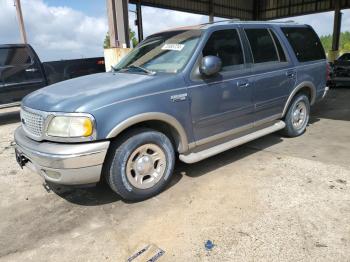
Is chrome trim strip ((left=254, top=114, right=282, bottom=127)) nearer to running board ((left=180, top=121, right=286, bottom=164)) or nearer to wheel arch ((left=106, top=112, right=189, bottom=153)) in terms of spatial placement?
running board ((left=180, top=121, right=286, bottom=164))

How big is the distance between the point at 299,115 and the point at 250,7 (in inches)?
859

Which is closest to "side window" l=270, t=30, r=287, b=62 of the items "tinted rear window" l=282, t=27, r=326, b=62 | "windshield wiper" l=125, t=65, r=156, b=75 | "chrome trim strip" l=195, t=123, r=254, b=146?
"tinted rear window" l=282, t=27, r=326, b=62

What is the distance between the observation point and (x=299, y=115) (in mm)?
5516

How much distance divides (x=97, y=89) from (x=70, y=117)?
502 mm

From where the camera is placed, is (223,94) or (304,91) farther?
(304,91)

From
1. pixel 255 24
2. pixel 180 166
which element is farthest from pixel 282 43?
pixel 180 166

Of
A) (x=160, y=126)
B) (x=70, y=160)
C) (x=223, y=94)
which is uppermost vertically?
(x=223, y=94)

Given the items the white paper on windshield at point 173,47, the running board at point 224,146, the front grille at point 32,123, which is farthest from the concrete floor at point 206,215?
the white paper on windshield at point 173,47

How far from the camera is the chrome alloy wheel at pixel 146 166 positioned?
11.0ft

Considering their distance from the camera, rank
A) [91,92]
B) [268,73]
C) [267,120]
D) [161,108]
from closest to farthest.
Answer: [91,92], [161,108], [268,73], [267,120]

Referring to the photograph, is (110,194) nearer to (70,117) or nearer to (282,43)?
(70,117)

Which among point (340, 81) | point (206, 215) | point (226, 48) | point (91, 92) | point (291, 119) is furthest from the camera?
point (340, 81)

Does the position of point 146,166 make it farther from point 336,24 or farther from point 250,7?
point 250,7

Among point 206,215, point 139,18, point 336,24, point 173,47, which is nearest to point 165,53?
point 173,47
